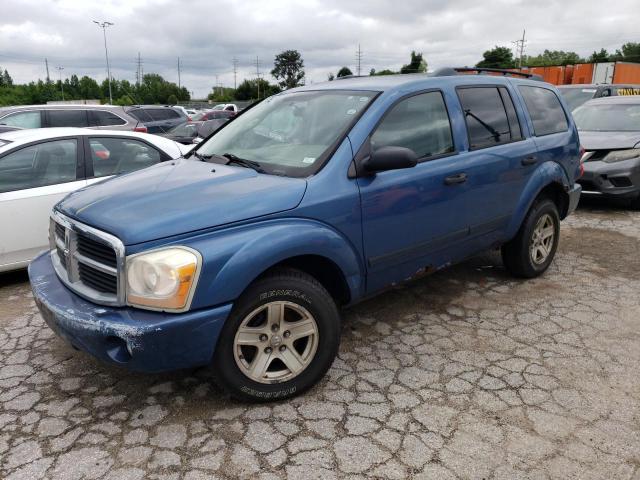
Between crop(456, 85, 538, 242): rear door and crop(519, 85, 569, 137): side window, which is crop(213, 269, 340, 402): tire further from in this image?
crop(519, 85, 569, 137): side window

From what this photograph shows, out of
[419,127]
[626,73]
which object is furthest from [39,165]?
[626,73]

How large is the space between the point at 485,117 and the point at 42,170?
4.01 meters

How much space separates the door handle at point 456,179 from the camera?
359cm

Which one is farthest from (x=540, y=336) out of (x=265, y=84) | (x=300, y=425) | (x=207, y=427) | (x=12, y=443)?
(x=265, y=84)

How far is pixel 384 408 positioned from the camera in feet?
9.47

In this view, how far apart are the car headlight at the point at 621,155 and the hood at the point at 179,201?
20.5ft

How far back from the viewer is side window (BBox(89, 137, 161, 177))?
532cm

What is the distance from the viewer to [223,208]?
105 inches

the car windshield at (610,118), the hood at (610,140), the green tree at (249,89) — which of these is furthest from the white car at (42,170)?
the green tree at (249,89)

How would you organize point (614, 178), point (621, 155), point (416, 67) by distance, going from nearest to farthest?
point (614, 178), point (621, 155), point (416, 67)

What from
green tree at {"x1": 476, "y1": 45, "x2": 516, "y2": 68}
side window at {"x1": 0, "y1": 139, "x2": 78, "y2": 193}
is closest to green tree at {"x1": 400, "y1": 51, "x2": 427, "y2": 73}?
side window at {"x1": 0, "y1": 139, "x2": 78, "y2": 193}

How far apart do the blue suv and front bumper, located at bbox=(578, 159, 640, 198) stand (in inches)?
147

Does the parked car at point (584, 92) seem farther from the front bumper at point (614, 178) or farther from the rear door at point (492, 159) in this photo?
the rear door at point (492, 159)

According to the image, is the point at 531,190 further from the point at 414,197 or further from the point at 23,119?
the point at 23,119
